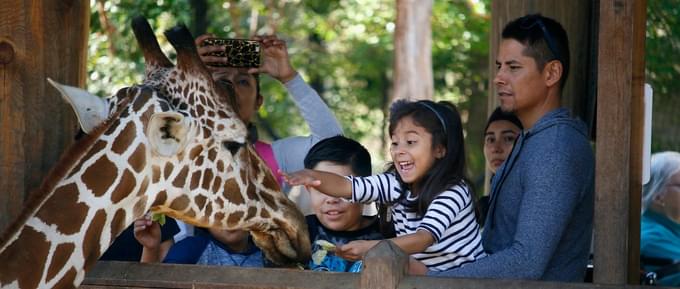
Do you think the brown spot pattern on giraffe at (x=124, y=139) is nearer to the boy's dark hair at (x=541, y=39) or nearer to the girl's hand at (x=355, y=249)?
the girl's hand at (x=355, y=249)

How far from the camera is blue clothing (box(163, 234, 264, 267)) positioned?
14.6 ft

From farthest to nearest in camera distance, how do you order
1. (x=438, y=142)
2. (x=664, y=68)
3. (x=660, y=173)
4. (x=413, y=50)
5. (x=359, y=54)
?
(x=359, y=54), (x=413, y=50), (x=664, y=68), (x=660, y=173), (x=438, y=142)

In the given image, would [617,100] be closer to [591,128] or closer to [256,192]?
[256,192]

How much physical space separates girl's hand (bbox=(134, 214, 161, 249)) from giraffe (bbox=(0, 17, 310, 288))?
0.50 meters

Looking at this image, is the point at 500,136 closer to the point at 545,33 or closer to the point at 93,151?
the point at 545,33

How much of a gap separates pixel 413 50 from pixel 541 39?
9.10 meters

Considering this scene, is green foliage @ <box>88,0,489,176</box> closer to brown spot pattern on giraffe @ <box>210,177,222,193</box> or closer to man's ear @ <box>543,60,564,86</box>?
man's ear @ <box>543,60,564,86</box>

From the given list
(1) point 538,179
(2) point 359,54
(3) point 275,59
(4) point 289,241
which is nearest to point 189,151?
(4) point 289,241

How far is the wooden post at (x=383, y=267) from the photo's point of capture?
3367 millimetres

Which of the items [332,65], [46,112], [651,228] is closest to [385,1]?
[332,65]

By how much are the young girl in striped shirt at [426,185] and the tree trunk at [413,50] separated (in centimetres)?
875

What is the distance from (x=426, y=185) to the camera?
395 centimetres

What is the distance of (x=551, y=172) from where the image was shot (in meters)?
3.65

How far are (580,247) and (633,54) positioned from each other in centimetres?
71
